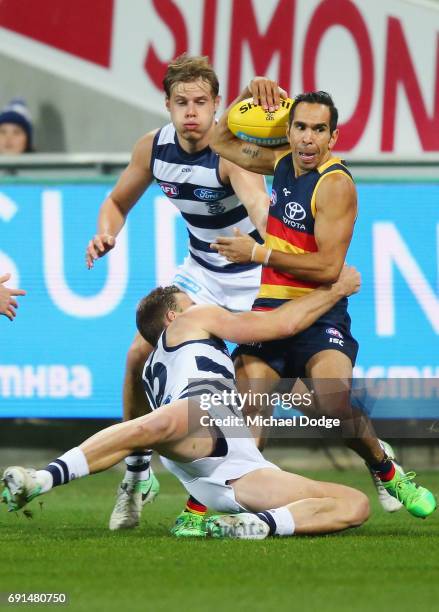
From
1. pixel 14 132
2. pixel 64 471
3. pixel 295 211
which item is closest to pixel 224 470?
pixel 64 471

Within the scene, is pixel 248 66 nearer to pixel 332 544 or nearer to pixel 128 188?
pixel 128 188

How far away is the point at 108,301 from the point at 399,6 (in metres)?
4.28

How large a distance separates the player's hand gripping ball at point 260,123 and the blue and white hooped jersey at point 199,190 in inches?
20.7

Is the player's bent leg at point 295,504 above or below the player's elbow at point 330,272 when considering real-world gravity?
below

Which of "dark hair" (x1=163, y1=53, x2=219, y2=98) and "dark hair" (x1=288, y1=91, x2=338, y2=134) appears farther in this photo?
"dark hair" (x1=163, y1=53, x2=219, y2=98)

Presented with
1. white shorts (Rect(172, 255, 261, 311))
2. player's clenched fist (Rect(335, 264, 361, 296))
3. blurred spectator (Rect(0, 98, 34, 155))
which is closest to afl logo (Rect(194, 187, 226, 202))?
white shorts (Rect(172, 255, 261, 311))

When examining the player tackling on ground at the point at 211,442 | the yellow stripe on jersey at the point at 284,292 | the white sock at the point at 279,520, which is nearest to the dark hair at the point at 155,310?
the player tackling on ground at the point at 211,442

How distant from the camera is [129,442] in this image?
6.75m

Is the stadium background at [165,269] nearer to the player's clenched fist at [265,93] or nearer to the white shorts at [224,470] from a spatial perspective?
the white shorts at [224,470]

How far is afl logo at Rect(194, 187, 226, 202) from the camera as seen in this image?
8.45m

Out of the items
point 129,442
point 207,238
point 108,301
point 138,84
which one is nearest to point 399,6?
point 138,84

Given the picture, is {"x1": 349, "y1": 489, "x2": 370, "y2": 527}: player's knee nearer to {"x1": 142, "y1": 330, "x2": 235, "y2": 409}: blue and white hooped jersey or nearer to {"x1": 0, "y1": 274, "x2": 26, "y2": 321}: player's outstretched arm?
{"x1": 142, "y1": 330, "x2": 235, "y2": 409}: blue and white hooped jersey

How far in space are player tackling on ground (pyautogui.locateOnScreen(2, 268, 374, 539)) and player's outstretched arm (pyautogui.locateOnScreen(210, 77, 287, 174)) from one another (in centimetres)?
89

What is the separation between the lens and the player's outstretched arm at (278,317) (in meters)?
7.23
